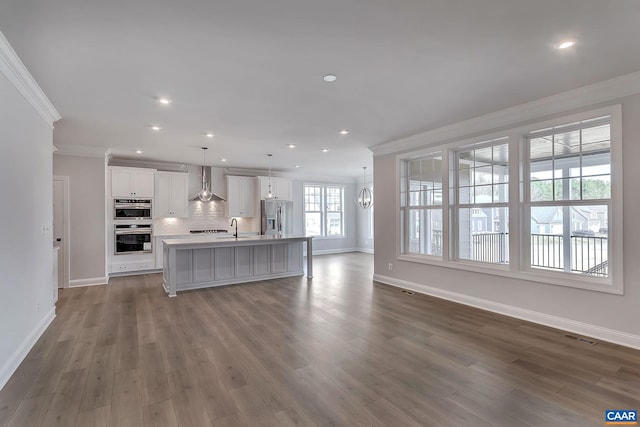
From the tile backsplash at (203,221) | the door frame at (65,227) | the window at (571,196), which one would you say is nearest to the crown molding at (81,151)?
the door frame at (65,227)

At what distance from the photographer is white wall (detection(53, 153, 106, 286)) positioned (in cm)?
580

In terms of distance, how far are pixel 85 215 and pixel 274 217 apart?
4.32m

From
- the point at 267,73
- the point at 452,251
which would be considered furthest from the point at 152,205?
the point at 452,251

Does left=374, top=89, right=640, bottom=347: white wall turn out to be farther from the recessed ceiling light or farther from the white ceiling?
the recessed ceiling light

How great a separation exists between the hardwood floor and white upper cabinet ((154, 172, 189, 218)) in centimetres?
330

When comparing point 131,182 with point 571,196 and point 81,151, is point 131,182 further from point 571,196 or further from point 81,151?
point 571,196

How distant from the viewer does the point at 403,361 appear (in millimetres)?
2832

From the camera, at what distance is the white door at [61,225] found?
5.65m

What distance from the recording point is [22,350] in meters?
2.93

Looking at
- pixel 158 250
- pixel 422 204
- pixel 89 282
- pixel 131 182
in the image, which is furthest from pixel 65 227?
pixel 422 204

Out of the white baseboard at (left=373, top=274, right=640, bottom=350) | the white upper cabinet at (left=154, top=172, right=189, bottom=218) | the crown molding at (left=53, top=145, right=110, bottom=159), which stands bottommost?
the white baseboard at (left=373, top=274, right=640, bottom=350)

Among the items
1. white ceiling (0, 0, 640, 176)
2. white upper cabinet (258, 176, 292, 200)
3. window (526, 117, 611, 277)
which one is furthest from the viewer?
white upper cabinet (258, 176, 292, 200)

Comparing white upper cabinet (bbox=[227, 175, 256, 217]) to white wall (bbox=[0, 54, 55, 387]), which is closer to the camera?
white wall (bbox=[0, 54, 55, 387])

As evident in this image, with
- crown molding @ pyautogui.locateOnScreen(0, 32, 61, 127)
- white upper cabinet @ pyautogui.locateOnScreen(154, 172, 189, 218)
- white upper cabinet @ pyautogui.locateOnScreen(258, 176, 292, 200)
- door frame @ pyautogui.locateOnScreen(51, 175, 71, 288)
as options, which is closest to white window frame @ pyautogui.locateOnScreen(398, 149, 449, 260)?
white upper cabinet @ pyautogui.locateOnScreen(258, 176, 292, 200)
